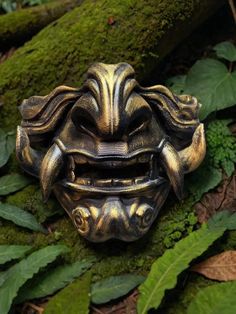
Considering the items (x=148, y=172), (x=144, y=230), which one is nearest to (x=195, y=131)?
(x=148, y=172)

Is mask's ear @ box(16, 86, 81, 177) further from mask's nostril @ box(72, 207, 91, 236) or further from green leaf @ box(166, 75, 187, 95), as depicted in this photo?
green leaf @ box(166, 75, 187, 95)

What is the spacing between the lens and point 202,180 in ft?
7.98

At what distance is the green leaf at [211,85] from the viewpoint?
8.30 feet

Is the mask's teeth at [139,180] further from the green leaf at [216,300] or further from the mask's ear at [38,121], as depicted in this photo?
the green leaf at [216,300]

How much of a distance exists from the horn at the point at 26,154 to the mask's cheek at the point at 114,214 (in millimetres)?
151

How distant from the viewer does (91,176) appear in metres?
2.26

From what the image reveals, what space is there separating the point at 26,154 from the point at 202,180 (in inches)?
28.1

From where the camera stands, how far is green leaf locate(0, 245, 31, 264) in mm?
2184

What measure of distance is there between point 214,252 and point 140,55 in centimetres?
89

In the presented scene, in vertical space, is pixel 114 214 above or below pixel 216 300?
above

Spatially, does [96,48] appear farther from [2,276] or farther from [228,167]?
[2,276]

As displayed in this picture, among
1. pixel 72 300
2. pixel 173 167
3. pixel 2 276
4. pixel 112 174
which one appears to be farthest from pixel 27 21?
pixel 72 300

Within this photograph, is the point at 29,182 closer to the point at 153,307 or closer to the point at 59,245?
the point at 59,245

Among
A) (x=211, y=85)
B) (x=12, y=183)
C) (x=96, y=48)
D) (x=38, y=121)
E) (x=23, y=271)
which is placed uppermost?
(x=96, y=48)
